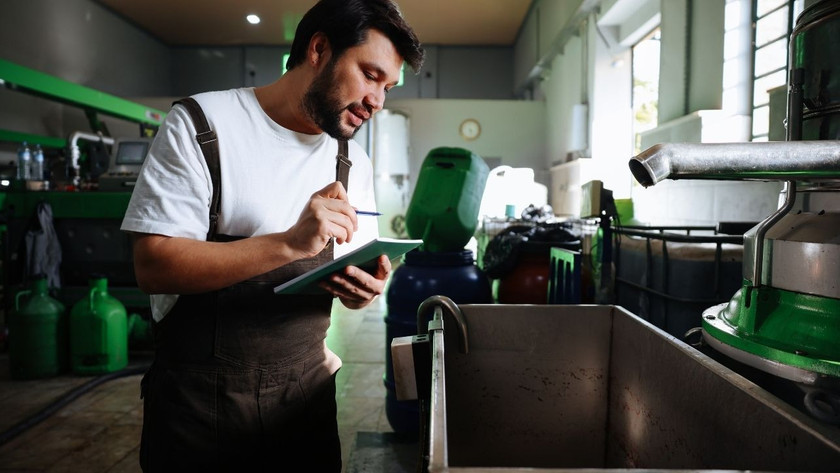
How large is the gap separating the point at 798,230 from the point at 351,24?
0.98 metres

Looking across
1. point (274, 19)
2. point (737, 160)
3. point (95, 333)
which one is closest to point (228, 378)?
point (737, 160)

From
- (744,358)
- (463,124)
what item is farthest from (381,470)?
(463,124)

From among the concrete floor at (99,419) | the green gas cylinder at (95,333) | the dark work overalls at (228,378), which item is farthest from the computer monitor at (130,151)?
the dark work overalls at (228,378)

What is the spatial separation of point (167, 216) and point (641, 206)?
166 inches

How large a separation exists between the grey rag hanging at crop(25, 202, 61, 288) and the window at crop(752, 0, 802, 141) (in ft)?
15.9

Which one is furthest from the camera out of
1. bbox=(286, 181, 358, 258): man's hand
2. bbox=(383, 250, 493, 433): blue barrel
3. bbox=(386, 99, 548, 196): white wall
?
bbox=(386, 99, 548, 196): white wall

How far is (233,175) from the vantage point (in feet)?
3.87

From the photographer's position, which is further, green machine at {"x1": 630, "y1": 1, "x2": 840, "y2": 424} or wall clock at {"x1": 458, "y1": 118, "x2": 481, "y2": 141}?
wall clock at {"x1": 458, "y1": 118, "x2": 481, "y2": 141}

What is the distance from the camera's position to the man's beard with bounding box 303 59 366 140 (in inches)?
48.6

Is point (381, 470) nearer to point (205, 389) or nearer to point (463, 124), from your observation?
point (205, 389)

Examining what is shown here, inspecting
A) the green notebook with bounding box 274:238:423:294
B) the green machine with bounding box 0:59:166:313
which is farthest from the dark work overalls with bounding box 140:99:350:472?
the green machine with bounding box 0:59:166:313

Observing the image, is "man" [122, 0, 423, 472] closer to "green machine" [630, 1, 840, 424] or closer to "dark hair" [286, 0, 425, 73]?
"dark hair" [286, 0, 425, 73]

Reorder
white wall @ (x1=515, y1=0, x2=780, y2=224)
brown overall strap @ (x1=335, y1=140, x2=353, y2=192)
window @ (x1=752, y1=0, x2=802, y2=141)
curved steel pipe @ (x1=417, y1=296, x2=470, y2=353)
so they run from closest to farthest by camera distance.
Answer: curved steel pipe @ (x1=417, y1=296, x2=470, y2=353) → brown overall strap @ (x1=335, y1=140, x2=353, y2=192) → window @ (x1=752, y1=0, x2=802, y2=141) → white wall @ (x1=515, y1=0, x2=780, y2=224)

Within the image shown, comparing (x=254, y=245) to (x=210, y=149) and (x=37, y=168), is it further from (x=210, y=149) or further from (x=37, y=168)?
(x=37, y=168)
